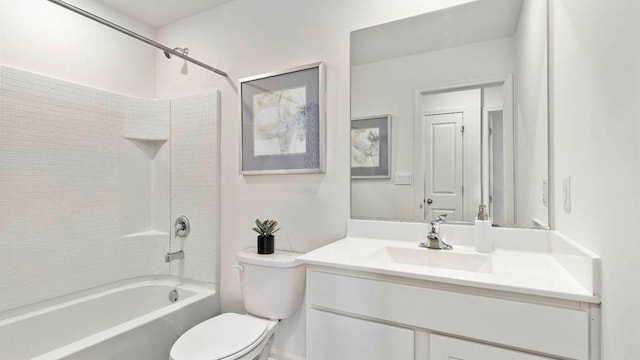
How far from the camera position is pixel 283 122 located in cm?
184

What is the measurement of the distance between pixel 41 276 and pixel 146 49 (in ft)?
5.57

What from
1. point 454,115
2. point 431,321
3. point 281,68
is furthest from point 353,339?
point 281,68

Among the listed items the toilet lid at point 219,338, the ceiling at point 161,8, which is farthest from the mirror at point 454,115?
the ceiling at point 161,8

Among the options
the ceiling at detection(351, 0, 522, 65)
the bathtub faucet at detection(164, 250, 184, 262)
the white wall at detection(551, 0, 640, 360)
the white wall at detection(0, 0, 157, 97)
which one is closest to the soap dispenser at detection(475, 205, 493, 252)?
the white wall at detection(551, 0, 640, 360)

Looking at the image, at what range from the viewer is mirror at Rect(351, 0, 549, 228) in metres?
1.30

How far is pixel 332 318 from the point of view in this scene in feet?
3.69

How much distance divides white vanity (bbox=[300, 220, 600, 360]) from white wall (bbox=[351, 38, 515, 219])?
0.27 m

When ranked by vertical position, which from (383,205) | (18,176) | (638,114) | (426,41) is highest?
(426,41)

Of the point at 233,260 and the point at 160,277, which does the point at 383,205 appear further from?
the point at 160,277

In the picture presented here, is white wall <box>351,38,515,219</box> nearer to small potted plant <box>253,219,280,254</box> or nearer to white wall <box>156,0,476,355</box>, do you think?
white wall <box>156,0,476,355</box>

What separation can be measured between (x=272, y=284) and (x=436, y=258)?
0.83 metres

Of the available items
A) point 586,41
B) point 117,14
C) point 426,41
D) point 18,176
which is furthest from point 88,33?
point 586,41

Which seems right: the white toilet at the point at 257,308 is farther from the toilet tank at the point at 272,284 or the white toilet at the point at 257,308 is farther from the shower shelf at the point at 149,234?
the shower shelf at the point at 149,234

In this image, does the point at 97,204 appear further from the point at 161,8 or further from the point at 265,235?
the point at 161,8
